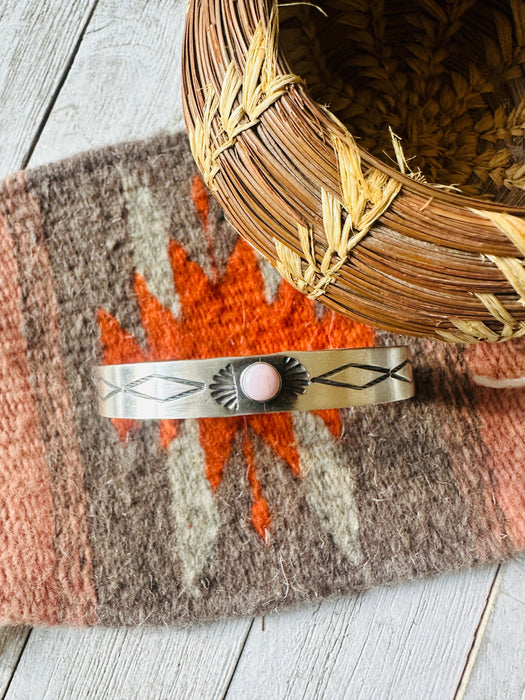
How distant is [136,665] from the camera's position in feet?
1.54

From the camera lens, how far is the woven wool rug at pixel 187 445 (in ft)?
1.51

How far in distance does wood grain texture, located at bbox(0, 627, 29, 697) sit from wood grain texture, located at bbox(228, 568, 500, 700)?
16cm

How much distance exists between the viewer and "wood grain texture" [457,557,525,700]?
1.53 ft

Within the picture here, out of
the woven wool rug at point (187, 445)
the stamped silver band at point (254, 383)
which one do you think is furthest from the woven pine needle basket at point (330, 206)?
the woven wool rug at point (187, 445)

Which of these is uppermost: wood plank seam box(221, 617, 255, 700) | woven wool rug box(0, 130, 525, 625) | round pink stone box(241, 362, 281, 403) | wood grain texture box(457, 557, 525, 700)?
round pink stone box(241, 362, 281, 403)

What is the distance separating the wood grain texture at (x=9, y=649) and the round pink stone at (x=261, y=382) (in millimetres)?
277

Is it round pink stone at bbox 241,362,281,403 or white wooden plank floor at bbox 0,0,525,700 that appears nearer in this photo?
round pink stone at bbox 241,362,281,403

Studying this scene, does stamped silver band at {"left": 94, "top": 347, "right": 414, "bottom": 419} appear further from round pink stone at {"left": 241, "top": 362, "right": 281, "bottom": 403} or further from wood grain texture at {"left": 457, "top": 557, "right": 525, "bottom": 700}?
wood grain texture at {"left": 457, "top": 557, "right": 525, "bottom": 700}

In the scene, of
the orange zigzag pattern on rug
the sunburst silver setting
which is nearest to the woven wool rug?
the orange zigzag pattern on rug

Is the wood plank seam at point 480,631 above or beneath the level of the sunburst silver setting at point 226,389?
beneath

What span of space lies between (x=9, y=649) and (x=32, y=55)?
0.47 m

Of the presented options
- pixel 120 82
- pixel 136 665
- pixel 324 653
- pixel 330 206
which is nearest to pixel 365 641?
pixel 324 653

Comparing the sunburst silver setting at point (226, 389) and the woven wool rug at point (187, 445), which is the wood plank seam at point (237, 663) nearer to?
the woven wool rug at point (187, 445)

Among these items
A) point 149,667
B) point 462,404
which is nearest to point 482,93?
point 462,404
